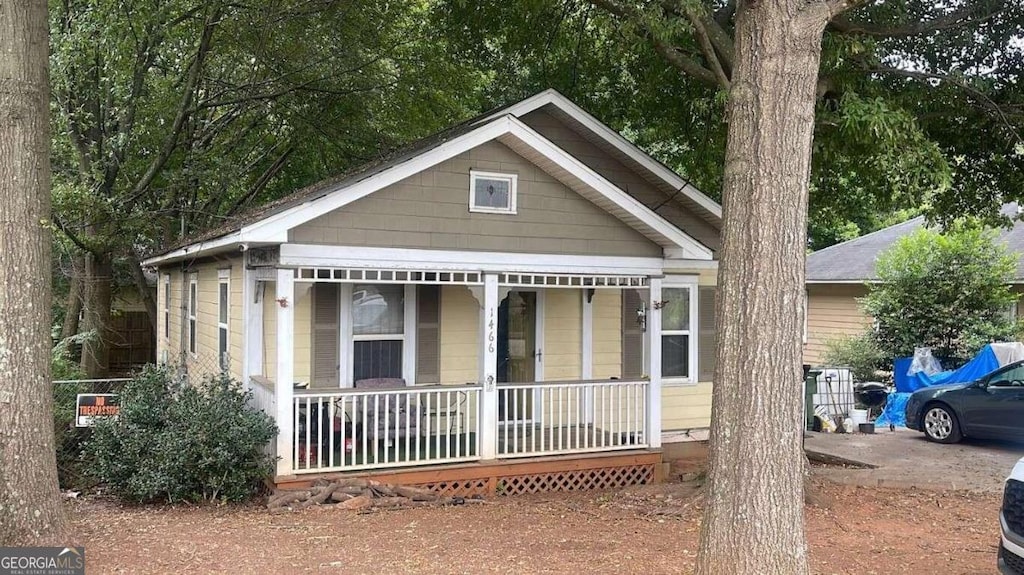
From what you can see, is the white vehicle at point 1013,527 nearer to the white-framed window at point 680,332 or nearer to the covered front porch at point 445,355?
the covered front porch at point 445,355

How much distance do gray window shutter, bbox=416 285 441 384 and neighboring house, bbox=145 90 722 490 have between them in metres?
0.02

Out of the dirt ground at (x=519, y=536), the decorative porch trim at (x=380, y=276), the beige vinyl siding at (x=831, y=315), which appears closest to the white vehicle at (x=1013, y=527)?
the dirt ground at (x=519, y=536)

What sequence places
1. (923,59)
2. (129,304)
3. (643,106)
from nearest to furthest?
(923,59) → (643,106) → (129,304)

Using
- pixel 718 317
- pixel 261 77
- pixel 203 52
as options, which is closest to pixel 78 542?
pixel 718 317

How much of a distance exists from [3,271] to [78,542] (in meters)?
2.16

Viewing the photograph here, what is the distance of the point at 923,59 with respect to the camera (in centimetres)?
1000

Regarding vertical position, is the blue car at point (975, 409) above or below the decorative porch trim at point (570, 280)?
below

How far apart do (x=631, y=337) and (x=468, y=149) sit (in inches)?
165

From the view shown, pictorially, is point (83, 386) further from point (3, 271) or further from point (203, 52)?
point (3, 271)

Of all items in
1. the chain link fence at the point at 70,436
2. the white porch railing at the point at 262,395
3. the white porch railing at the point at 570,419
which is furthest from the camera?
the chain link fence at the point at 70,436

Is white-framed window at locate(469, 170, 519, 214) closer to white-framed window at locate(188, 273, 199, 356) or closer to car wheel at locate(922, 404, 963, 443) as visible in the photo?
white-framed window at locate(188, 273, 199, 356)

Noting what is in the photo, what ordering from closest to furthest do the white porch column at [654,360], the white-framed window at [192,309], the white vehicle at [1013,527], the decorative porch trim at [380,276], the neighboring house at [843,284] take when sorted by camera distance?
the white vehicle at [1013,527] → the decorative porch trim at [380,276] → the white porch column at [654,360] → the white-framed window at [192,309] → the neighboring house at [843,284]

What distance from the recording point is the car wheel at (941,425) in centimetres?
1285

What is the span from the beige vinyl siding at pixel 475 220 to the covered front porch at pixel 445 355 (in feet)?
0.55
